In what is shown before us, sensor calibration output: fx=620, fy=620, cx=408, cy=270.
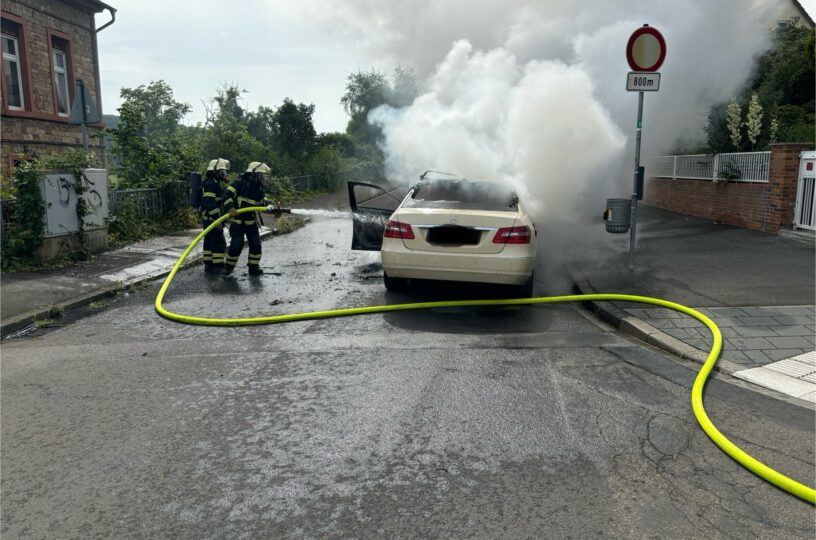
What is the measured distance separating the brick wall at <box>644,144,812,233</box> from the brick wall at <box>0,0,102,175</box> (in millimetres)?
14511

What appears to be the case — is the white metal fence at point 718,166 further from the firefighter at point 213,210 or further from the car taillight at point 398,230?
the firefighter at point 213,210

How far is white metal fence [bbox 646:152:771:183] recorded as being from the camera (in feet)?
38.4

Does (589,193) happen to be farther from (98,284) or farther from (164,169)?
(164,169)

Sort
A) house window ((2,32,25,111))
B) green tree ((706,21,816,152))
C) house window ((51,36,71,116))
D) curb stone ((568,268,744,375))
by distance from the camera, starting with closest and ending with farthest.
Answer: curb stone ((568,268,744,375)) → house window ((2,32,25,111)) → green tree ((706,21,816,152)) → house window ((51,36,71,116))

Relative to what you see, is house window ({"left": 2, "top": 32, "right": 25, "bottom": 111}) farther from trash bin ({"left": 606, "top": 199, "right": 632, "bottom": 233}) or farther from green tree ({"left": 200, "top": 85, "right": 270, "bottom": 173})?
trash bin ({"left": 606, "top": 199, "right": 632, "bottom": 233})

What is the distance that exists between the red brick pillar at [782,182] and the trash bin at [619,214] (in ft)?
13.5

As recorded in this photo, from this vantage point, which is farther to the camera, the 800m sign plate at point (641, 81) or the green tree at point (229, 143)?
the green tree at point (229, 143)

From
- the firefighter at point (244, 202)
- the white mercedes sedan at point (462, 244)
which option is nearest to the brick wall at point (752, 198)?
the white mercedes sedan at point (462, 244)

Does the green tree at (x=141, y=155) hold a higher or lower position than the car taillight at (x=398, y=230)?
higher

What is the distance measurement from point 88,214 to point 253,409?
7331mm

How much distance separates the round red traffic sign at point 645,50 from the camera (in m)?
7.88

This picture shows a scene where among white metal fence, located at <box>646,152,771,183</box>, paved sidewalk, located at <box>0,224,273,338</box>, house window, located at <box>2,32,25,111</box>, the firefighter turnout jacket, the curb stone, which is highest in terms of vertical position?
house window, located at <box>2,32,25,111</box>

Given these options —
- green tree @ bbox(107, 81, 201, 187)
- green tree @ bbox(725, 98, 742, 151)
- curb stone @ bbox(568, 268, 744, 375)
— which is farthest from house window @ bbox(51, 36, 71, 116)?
green tree @ bbox(725, 98, 742, 151)

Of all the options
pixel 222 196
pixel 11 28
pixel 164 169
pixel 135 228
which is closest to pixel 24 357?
pixel 222 196
